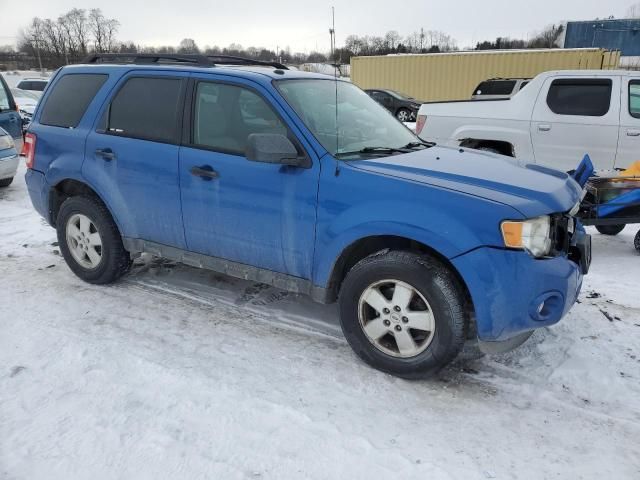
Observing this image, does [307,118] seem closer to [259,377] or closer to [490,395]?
[259,377]

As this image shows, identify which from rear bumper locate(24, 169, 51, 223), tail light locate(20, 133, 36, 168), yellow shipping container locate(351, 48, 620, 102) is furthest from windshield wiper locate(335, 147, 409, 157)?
yellow shipping container locate(351, 48, 620, 102)

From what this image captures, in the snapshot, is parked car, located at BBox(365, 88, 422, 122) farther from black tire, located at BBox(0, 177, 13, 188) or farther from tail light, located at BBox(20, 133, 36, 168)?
tail light, located at BBox(20, 133, 36, 168)

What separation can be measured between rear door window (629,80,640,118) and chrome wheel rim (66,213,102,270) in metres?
7.07

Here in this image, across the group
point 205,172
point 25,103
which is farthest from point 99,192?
point 25,103

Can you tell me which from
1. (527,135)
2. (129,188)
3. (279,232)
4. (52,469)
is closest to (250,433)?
(52,469)

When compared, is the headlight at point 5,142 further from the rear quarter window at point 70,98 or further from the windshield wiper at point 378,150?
the windshield wiper at point 378,150

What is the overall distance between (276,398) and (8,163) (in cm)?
756

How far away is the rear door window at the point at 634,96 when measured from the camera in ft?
24.1

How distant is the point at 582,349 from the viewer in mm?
3611

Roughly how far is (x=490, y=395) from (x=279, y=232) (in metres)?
1.67

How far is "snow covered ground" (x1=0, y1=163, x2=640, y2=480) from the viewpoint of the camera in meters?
2.54

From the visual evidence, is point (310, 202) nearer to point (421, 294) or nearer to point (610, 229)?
point (421, 294)

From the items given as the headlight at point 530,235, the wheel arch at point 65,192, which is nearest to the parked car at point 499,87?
the wheel arch at point 65,192

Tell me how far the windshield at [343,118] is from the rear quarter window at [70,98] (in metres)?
1.83
